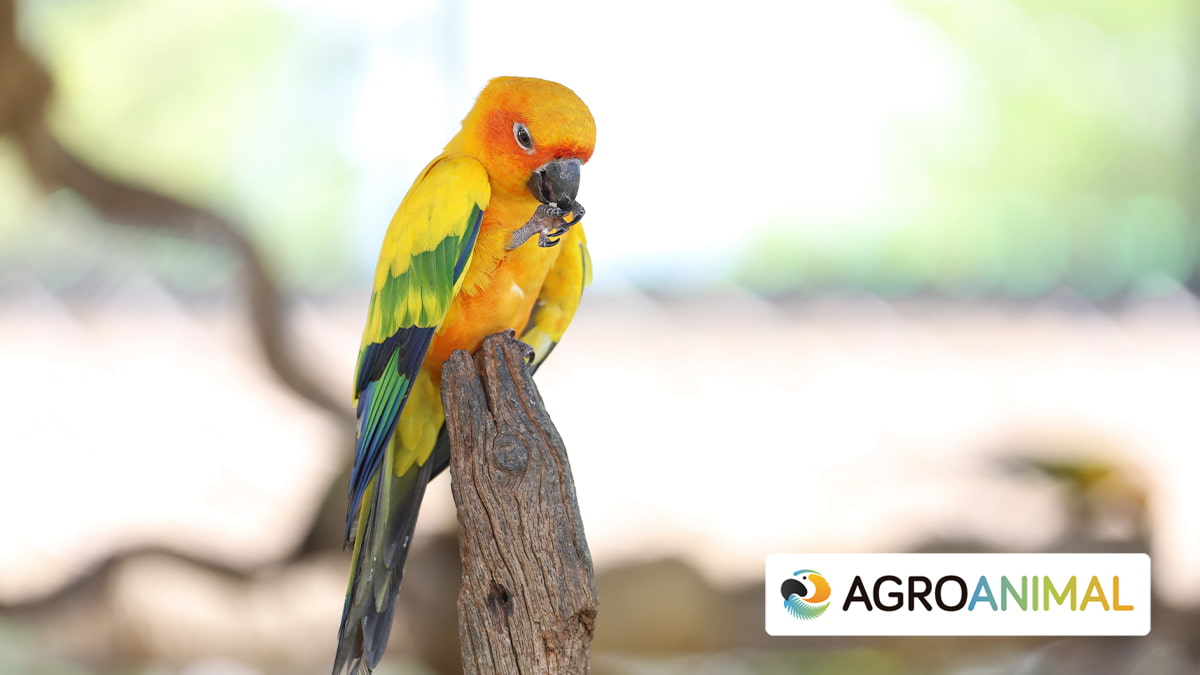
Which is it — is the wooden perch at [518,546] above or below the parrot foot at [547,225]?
below

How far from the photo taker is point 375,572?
122cm

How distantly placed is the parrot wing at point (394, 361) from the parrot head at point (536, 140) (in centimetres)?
4

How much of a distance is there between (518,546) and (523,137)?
54 centimetres

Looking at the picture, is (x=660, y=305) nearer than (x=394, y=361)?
No

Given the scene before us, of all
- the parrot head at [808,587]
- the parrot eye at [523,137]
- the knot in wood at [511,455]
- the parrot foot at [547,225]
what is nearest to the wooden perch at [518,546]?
the knot in wood at [511,455]

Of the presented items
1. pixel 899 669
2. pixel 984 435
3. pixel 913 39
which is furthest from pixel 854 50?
pixel 899 669

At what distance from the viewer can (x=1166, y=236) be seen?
273 centimetres

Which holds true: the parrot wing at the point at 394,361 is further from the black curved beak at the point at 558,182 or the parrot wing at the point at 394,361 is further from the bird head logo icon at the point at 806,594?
the bird head logo icon at the point at 806,594

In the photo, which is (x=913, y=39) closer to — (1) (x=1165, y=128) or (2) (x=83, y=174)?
(1) (x=1165, y=128)

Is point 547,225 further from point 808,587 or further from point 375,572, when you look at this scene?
point 808,587

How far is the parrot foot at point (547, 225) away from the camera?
3.84 ft

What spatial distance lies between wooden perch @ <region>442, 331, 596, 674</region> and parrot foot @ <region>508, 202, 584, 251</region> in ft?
0.72

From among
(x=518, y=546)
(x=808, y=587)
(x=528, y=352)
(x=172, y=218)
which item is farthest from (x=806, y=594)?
(x=172, y=218)

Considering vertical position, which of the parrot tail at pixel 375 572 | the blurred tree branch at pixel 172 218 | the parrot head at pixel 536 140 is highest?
the blurred tree branch at pixel 172 218
